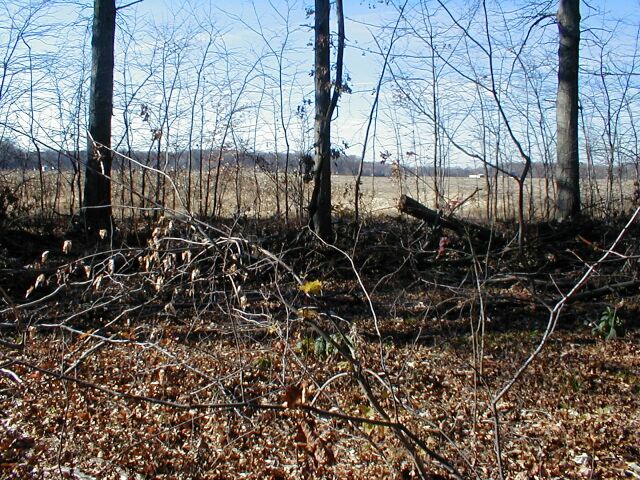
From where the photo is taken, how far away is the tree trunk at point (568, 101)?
429 inches

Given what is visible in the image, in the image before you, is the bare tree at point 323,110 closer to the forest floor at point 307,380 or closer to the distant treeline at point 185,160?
the distant treeline at point 185,160

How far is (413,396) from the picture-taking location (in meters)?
4.94

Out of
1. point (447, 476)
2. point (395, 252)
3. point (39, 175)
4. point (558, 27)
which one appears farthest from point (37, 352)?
point (558, 27)

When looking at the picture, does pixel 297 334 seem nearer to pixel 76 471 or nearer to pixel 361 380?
pixel 76 471

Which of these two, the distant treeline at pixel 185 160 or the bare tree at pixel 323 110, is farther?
the distant treeline at pixel 185 160

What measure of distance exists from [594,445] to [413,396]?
1.38 m

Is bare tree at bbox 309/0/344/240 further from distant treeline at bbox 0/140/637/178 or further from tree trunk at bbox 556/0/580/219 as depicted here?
tree trunk at bbox 556/0/580/219

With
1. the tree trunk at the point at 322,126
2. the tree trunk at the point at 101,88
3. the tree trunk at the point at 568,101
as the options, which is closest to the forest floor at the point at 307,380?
the tree trunk at the point at 322,126

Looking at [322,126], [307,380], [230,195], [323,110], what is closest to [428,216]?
[322,126]

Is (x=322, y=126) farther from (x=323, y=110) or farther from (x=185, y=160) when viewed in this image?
(x=185, y=160)

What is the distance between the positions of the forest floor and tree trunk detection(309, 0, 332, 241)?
2228mm

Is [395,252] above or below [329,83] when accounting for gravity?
below

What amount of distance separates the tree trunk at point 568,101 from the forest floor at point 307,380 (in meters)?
3.44

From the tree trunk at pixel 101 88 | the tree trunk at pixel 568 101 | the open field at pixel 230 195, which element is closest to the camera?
the tree trunk at pixel 101 88
